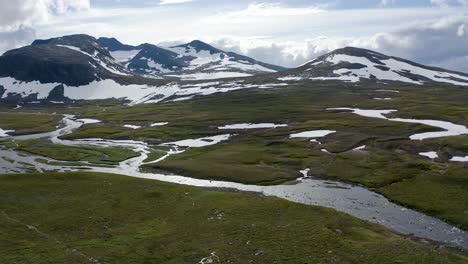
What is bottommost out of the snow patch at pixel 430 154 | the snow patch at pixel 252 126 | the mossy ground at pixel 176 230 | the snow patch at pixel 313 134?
the snow patch at pixel 430 154

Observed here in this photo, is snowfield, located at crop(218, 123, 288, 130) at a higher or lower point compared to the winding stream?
higher

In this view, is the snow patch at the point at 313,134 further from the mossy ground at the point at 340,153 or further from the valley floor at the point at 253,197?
the mossy ground at the point at 340,153

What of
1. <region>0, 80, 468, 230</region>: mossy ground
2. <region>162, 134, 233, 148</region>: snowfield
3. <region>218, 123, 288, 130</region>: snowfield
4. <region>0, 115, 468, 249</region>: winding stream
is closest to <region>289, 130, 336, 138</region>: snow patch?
<region>0, 80, 468, 230</region>: mossy ground

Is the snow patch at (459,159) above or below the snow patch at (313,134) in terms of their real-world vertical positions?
below

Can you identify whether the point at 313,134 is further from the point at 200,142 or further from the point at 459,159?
the point at 459,159

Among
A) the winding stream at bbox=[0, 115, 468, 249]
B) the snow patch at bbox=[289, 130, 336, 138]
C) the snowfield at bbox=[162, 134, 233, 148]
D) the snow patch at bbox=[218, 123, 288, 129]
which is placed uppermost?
the snow patch at bbox=[218, 123, 288, 129]

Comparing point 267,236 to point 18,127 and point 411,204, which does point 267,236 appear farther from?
point 18,127

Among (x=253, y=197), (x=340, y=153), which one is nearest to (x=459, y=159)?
(x=340, y=153)

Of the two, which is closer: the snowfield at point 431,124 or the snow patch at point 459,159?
the snow patch at point 459,159

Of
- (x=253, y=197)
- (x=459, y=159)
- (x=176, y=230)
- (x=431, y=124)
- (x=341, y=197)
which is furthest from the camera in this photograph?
(x=431, y=124)

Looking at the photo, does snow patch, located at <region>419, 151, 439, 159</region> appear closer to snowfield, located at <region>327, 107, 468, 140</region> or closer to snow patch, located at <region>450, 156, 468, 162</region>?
snow patch, located at <region>450, 156, 468, 162</region>

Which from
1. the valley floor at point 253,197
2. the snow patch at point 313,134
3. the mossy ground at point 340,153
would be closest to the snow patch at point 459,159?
the mossy ground at point 340,153

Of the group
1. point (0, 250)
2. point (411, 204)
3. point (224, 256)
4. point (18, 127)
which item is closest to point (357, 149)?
point (411, 204)
